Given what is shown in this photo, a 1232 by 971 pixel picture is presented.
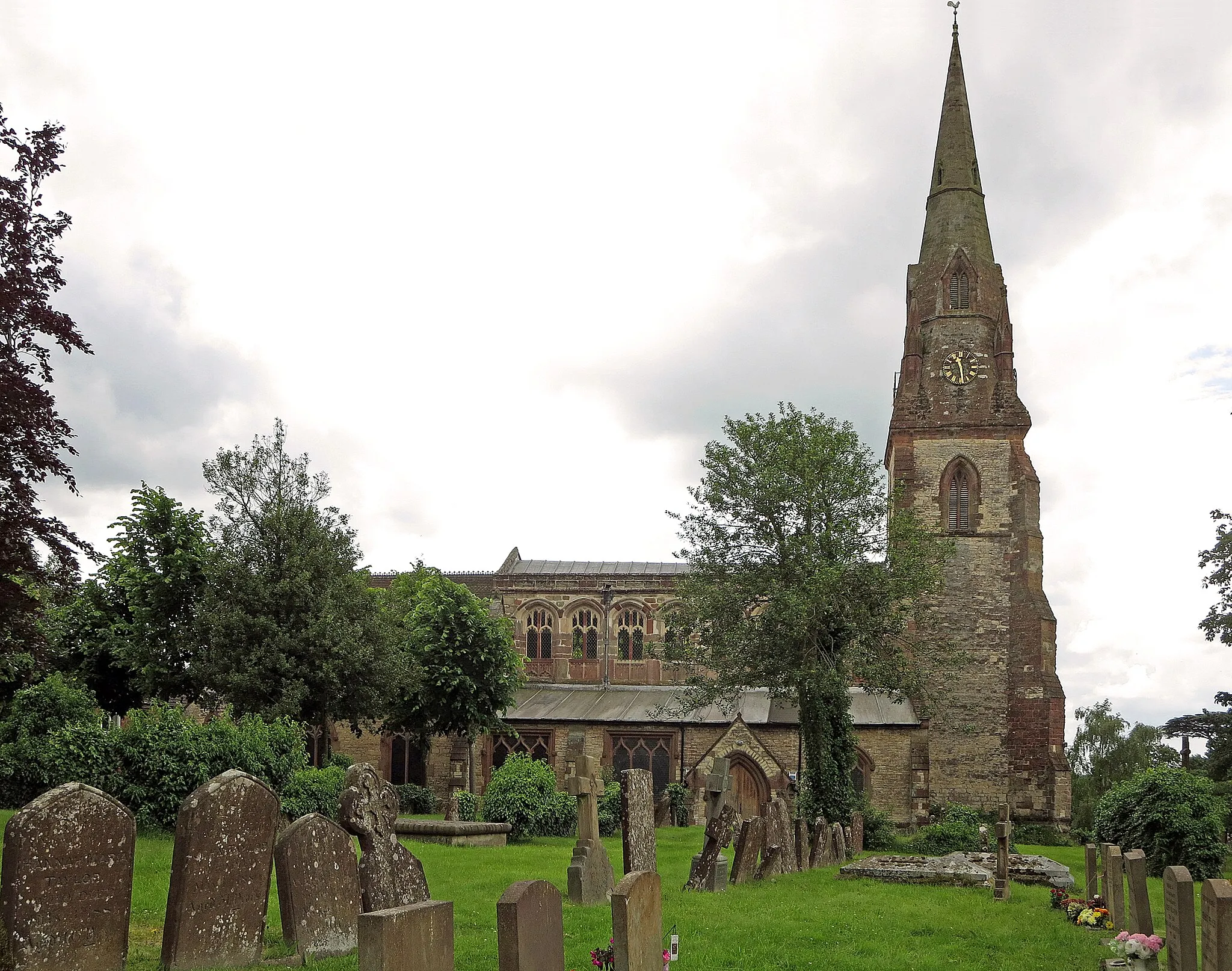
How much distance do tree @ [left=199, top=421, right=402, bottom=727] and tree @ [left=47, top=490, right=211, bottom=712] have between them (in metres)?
0.93

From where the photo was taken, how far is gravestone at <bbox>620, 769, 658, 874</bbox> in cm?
1288

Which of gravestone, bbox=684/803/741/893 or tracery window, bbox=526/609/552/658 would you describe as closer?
gravestone, bbox=684/803/741/893

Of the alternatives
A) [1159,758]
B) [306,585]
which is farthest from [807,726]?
[1159,758]

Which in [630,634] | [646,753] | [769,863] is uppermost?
[630,634]

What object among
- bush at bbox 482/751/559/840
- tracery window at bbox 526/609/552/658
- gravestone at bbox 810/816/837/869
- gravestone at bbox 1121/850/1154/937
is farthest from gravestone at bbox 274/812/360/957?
tracery window at bbox 526/609/552/658

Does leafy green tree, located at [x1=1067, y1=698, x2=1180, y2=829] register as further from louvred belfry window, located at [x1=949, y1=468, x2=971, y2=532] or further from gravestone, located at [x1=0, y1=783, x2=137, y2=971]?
gravestone, located at [x1=0, y1=783, x2=137, y2=971]

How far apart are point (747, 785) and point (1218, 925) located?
1040 inches

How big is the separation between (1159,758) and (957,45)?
1183 inches

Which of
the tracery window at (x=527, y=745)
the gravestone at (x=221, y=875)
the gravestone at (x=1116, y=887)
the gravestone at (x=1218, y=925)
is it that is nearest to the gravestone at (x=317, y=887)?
the gravestone at (x=221, y=875)

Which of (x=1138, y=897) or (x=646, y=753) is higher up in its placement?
(x=646, y=753)

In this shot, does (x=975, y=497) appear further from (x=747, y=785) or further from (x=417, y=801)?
(x=417, y=801)

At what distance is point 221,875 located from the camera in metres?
8.38

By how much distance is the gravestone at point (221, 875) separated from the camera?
26.7 feet

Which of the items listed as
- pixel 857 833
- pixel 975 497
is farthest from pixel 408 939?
pixel 975 497
